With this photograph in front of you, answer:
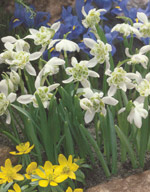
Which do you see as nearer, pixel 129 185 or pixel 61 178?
pixel 61 178

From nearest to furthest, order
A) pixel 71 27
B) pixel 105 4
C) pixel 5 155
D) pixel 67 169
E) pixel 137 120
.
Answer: pixel 137 120 → pixel 67 169 → pixel 5 155 → pixel 71 27 → pixel 105 4

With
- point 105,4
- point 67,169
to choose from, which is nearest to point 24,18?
point 105,4

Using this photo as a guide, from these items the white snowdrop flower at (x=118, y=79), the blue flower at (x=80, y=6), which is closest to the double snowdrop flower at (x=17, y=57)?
the white snowdrop flower at (x=118, y=79)

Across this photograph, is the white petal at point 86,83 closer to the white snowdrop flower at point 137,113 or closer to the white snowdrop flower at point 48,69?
the white snowdrop flower at point 48,69

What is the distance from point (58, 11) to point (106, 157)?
1.17 meters

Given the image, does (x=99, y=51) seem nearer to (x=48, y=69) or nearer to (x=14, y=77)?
(x=48, y=69)

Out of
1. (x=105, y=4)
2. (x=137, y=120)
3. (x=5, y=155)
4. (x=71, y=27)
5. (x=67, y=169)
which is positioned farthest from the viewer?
(x=105, y=4)

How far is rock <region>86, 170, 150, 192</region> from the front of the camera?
1.46 m

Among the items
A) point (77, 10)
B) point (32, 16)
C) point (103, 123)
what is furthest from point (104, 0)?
point (103, 123)

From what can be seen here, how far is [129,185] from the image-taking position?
58.3 inches

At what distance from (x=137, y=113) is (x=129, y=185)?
0.35 m

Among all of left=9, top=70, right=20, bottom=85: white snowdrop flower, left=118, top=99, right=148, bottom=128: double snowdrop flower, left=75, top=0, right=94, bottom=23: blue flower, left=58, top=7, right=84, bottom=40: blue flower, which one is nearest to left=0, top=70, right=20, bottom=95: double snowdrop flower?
left=9, top=70, right=20, bottom=85: white snowdrop flower

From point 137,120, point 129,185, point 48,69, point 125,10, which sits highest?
point 125,10

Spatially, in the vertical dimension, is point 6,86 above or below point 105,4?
below
